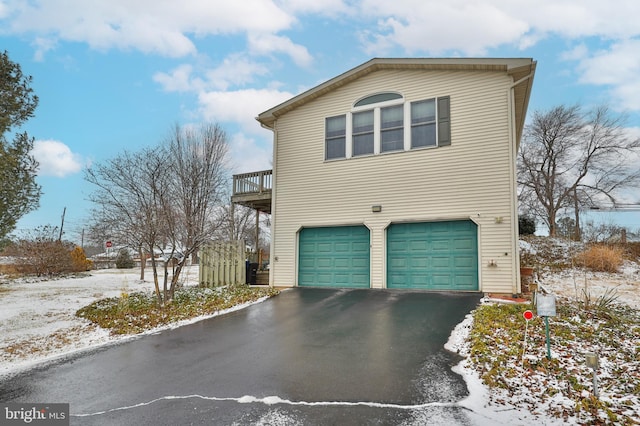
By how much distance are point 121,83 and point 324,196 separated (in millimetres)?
10130

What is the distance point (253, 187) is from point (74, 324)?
23.0ft

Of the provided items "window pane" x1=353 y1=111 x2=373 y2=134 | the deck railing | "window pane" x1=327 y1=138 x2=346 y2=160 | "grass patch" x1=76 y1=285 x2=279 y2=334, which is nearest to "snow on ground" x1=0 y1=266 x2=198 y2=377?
"grass patch" x1=76 y1=285 x2=279 y2=334

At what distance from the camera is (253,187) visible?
1328cm

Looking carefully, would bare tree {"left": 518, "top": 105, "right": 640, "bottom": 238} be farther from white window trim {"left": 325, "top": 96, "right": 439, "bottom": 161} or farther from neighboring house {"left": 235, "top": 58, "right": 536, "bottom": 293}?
white window trim {"left": 325, "top": 96, "right": 439, "bottom": 161}

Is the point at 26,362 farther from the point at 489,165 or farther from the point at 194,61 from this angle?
the point at 194,61

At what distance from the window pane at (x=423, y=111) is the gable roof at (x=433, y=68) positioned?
1025 millimetres

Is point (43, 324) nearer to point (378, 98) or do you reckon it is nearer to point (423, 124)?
point (378, 98)

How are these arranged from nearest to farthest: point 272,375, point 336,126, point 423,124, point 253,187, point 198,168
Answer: point 272,375
point 423,124
point 336,126
point 253,187
point 198,168

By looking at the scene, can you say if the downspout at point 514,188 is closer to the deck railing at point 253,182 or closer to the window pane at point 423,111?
the window pane at point 423,111

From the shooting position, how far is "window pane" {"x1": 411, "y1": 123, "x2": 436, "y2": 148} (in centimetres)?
1016

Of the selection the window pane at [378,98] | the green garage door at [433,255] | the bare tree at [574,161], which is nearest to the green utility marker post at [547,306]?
the green garage door at [433,255]

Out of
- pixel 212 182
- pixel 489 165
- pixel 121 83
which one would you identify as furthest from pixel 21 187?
pixel 489 165

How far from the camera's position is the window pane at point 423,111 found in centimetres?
1028

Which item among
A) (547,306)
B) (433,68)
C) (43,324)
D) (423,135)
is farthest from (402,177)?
(43,324)
